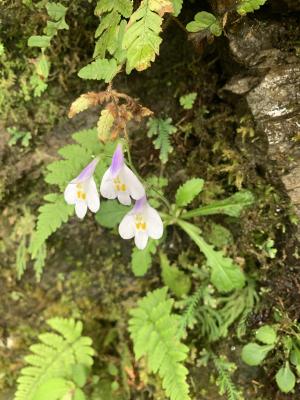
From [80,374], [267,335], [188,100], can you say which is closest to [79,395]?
[80,374]

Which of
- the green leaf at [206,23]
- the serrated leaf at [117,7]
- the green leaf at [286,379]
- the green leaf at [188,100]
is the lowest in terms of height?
the green leaf at [286,379]

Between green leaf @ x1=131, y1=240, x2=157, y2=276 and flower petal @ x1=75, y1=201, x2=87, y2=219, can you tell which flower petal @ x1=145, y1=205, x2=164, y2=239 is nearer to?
flower petal @ x1=75, y1=201, x2=87, y2=219

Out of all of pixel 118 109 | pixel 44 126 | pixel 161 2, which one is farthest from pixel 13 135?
pixel 161 2

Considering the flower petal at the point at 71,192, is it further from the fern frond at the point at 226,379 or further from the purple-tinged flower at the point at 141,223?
the fern frond at the point at 226,379

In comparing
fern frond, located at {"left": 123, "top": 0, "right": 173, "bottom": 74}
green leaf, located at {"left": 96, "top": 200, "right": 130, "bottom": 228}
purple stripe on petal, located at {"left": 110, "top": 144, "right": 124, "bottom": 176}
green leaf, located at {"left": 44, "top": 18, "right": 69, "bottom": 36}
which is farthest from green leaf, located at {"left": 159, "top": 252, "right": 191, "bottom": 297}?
green leaf, located at {"left": 44, "top": 18, "right": 69, "bottom": 36}

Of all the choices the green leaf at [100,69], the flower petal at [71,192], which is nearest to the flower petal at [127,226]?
the flower petal at [71,192]
